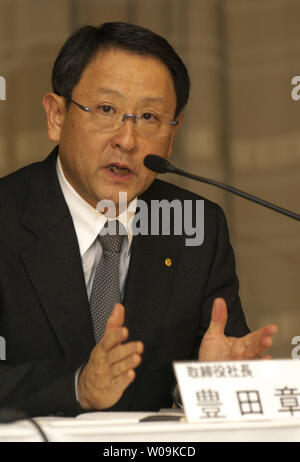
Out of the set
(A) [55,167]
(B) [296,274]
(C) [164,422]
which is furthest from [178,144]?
(C) [164,422]

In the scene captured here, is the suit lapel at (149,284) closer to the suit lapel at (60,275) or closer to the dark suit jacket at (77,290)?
the dark suit jacket at (77,290)

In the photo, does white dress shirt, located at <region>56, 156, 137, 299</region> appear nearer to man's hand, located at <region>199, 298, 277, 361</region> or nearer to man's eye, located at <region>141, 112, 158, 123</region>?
man's eye, located at <region>141, 112, 158, 123</region>

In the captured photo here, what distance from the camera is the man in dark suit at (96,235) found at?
1769mm

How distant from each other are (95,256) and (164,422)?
867mm

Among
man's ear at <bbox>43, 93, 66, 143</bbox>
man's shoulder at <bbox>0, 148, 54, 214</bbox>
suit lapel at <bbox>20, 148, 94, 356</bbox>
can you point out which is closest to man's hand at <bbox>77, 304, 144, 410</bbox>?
suit lapel at <bbox>20, 148, 94, 356</bbox>

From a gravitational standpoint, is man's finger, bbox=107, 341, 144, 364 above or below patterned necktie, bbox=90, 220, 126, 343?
above

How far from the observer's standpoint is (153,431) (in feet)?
3.36

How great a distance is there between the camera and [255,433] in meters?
1.05

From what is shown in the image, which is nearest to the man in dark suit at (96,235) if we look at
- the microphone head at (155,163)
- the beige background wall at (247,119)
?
the microphone head at (155,163)

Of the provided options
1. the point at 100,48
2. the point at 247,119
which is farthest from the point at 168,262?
the point at 247,119

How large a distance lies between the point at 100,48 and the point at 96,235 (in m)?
0.47

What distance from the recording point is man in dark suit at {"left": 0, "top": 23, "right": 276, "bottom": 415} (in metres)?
1.77

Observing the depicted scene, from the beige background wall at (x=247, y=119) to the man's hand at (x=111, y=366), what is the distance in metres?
1.78

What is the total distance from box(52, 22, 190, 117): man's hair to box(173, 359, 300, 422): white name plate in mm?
1022
